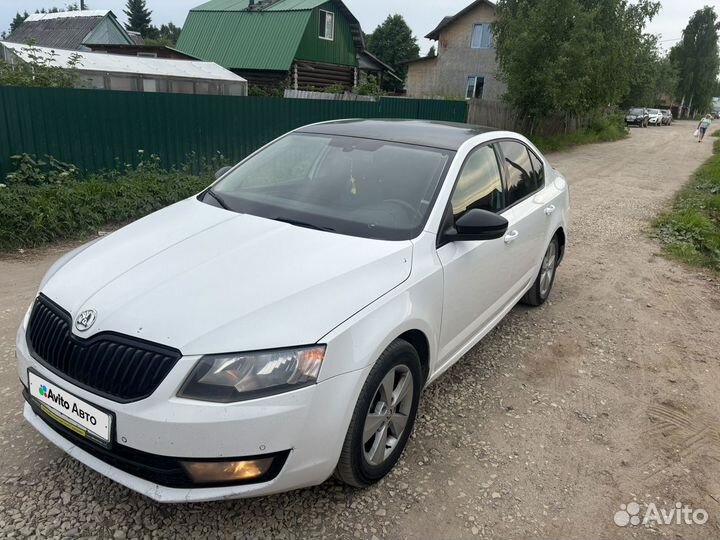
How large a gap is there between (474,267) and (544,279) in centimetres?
210

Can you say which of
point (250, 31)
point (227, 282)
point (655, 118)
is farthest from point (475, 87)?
point (227, 282)

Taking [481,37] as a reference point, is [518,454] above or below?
below

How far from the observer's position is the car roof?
3511mm

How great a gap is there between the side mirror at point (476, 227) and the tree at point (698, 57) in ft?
280

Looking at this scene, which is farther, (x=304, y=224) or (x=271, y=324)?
(x=304, y=224)

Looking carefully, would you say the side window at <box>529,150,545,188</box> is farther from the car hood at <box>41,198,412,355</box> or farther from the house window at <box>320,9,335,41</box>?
the house window at <box>320,9,335,41</box>

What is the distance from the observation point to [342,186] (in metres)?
3.28

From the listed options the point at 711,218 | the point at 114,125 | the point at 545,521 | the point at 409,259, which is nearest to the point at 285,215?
the point at 409,259

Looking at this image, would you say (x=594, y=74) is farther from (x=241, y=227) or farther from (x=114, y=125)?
(x=241, y=227)

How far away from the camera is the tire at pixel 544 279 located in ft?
16.0

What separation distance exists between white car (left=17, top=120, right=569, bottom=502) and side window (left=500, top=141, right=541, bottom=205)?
0.53m

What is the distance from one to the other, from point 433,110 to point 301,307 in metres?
16.5

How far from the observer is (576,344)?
14.6 ft

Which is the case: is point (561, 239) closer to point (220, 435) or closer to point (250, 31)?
point (220, 435)
